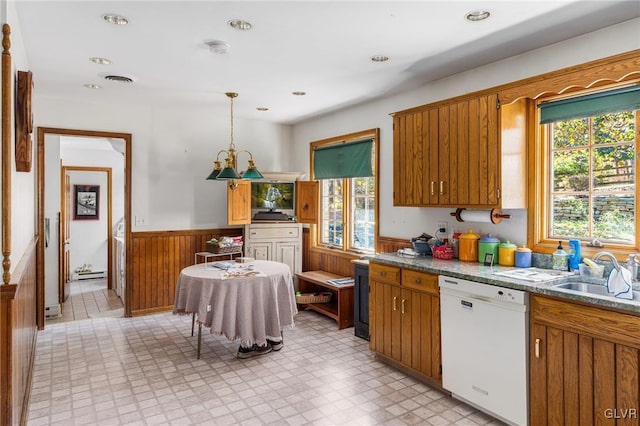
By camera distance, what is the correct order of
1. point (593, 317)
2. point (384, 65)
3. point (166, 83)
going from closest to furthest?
point (593, 317) → point (384, 65) → point (166, 83)

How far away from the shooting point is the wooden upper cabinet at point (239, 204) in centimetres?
524

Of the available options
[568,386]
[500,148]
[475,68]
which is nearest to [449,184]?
[500,148]

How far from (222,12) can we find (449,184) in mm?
2114

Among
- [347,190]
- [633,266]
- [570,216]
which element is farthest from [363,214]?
[633,266]

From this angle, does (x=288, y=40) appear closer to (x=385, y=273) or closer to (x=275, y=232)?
(x=385, y=273)

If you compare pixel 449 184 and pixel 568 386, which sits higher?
pixel 449 184

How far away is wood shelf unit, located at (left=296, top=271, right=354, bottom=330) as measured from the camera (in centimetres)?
465

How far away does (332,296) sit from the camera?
5270 mm

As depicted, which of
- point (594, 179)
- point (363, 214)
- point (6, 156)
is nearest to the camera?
point (6, 156)

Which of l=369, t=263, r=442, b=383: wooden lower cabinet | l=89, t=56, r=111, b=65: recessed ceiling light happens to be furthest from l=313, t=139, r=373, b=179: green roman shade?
l=89, t=56, r=111, b=65: recessed ceiling light

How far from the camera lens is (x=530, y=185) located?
10.5 feet

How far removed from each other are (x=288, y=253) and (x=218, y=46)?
3.07 m

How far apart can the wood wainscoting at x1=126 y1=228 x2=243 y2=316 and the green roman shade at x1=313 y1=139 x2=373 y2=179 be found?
1.84 m

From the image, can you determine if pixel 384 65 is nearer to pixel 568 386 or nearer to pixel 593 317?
pixel 593 317
